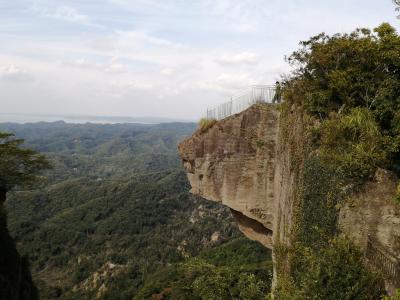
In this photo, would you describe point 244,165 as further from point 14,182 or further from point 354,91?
point 14,182

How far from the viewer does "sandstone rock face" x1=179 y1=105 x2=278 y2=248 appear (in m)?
17.3

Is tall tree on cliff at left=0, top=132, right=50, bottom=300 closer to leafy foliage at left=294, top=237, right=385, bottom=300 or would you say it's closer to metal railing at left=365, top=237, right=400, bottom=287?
leafy foliage at left=294, top=237, right=385, bottom=300

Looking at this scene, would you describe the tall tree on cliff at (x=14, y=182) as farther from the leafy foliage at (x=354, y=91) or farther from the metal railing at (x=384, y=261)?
the metal railing at (x=384, y=261)

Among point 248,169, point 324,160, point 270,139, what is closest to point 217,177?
point 248,169

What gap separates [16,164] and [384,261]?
22469mm

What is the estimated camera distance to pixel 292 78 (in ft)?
50.0

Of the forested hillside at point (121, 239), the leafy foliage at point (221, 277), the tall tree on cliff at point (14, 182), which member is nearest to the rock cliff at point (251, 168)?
the leafy foliage at point (221, 277)

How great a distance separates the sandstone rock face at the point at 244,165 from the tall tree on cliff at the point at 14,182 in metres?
12.0

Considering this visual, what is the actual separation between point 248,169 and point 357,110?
6506mm

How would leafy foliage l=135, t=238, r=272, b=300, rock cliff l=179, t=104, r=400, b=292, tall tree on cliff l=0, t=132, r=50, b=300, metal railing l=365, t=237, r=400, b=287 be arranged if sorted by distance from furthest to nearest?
tall tree on cliff l=0, t=132, r=50, b=300 → leafy foliage l=135, t=238, r=272, b=300 → rock cliff l=179, t=104, r=400, b=292 → metal railing l=365, t=237, r=400, b=287

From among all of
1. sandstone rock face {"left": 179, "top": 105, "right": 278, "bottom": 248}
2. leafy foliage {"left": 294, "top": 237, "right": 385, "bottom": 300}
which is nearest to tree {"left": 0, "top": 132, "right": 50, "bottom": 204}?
sandstone rock face {"left": 179, "top": 105, "right": 278, "bottom": 248}

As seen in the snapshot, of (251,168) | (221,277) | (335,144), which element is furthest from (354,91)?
(221,277)

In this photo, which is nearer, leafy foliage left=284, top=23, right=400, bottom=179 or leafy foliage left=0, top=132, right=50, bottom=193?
leafy foliage left=284, top=23, right=400, bottom=179

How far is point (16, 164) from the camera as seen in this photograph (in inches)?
988
